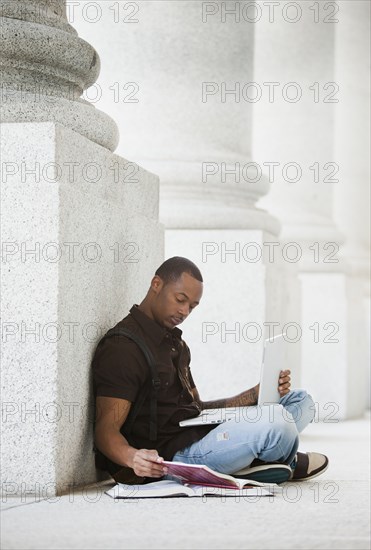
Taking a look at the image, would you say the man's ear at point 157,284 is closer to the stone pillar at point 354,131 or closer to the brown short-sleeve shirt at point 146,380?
the brown short-sleeve shirt at point 146,380

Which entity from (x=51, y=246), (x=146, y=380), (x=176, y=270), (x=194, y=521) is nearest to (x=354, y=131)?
(x=176, y=270)

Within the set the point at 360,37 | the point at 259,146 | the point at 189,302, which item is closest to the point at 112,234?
the point at 189,302

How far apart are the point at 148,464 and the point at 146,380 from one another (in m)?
1.25

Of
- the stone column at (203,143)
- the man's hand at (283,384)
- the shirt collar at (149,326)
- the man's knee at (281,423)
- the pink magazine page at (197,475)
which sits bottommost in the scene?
the pink magazine page at (197,475)

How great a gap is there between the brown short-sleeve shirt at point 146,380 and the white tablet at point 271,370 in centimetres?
67

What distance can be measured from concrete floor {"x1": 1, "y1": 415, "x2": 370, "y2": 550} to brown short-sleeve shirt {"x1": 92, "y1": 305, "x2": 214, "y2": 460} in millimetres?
812

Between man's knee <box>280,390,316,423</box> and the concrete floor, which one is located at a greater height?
man's knee <box>280,390,316,423</box>

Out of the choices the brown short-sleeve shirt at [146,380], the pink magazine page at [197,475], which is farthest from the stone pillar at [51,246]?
the pink magazine page at [197,475]

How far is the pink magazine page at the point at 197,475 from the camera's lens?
36.7ft

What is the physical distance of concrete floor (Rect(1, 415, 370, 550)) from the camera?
883 centimetres

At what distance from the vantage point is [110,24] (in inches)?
811

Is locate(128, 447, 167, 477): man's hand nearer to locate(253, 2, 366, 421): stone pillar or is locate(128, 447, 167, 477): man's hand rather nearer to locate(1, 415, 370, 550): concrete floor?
locate(1, 415, 370, 550): concrete floor

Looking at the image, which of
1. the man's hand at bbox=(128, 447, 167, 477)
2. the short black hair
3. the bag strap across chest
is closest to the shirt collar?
the bag strap across chest

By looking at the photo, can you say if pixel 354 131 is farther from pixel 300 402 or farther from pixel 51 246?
pixel 51 246
